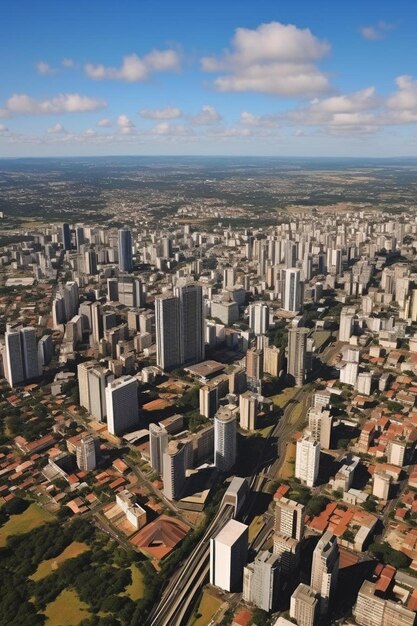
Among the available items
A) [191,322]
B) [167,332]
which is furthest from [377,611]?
[191,322]

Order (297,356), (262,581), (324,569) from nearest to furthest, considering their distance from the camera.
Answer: (324,569), (262,581), (297,356)

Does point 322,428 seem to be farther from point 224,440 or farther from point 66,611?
point 66,611

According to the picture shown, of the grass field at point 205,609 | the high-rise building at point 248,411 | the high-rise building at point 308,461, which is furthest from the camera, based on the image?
the high-rise building at point 248,411

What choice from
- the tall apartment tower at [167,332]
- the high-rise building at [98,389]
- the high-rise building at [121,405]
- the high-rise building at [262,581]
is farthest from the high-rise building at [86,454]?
the tall apartment tower at [167,332]

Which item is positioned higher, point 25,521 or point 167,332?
point 167,332

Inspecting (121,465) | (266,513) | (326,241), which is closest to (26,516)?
(121,465)

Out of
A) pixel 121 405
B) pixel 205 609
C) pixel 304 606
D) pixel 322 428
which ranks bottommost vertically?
pixel 205 609

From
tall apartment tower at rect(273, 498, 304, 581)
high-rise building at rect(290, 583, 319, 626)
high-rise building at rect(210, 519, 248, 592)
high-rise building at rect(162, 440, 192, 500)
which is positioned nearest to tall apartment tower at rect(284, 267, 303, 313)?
high-rise building at rect(162, 440, 192, 500)

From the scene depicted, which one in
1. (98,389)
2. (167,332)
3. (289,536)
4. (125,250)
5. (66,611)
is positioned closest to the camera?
(66,611)

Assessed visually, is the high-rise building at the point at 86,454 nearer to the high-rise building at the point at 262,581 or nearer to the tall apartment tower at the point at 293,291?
the high-rise building at the point at 262,581
